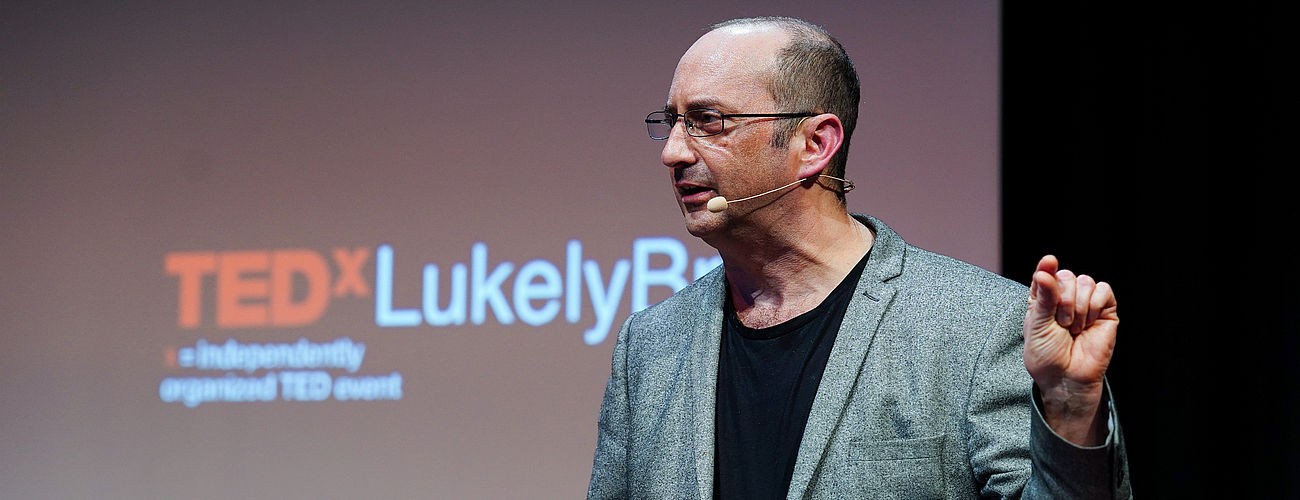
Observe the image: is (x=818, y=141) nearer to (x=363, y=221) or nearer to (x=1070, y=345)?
(x=1070, y=345)

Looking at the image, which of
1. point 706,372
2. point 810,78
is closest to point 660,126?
point 810,78

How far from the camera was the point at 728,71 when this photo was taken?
192 centimetres

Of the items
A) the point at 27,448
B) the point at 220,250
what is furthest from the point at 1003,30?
the point at 27,448

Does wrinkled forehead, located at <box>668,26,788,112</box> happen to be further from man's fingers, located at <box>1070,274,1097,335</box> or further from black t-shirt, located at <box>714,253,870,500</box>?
man's fingers, located at <box>1070,274,1097,335</box>

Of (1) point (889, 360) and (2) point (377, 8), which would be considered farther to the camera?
(2) point (377, 8)

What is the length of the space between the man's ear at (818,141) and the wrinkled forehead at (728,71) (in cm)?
8

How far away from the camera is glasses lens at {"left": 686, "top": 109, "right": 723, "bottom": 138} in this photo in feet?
6.26

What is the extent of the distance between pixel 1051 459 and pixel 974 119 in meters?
2.57

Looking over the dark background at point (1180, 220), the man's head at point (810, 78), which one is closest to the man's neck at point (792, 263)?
the man's head at point (810, 78)

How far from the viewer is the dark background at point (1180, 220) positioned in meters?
3.69

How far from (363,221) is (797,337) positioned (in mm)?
2682

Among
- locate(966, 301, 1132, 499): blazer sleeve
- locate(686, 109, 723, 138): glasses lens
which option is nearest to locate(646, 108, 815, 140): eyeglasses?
locate(686, 109, 723, 138): glasses lens

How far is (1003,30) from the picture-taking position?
3.91 meters

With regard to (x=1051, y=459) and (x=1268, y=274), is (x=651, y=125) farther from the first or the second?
(x=1268, y=274)
